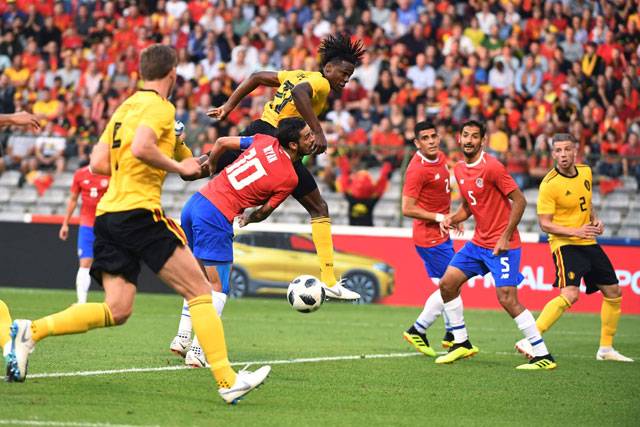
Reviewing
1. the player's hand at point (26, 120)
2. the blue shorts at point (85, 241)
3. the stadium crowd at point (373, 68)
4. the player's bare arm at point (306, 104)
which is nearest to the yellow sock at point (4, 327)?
the player's hand at point (26, 120)

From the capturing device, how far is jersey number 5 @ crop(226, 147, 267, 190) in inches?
379

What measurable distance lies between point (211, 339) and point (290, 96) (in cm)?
382

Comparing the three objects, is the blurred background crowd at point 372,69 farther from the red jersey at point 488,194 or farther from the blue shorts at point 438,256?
the red jersey at point 488,194

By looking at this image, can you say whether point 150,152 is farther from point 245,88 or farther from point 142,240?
point 245,88

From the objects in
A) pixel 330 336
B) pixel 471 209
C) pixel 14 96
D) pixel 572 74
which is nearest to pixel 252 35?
pixel 14 96

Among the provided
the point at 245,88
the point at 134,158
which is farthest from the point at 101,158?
the point at 245,88

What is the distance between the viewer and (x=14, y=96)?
24.4 metres

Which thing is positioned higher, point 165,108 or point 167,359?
point 165,108

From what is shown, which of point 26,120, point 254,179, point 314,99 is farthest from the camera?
point 314,99

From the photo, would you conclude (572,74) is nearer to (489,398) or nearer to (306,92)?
(306,92)

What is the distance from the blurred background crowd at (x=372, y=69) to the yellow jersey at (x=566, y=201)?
26.0ft

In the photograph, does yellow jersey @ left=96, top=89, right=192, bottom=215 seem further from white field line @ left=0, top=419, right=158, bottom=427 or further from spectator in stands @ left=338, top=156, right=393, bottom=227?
spectator in stands @ left=338, top=156, right=393, bottom=227

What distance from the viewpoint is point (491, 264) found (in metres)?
11.0

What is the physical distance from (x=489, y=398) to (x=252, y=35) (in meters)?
17.4
